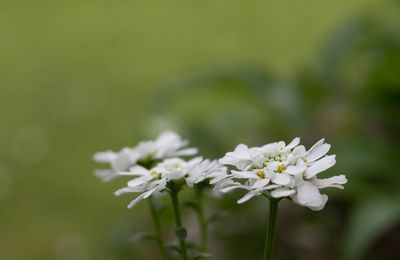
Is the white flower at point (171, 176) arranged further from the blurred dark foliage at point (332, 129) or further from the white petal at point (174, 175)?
the blurred dark foliage at point (332, 129)

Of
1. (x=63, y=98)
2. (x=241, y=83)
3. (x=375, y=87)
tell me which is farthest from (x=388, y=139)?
(x=63, y=98)

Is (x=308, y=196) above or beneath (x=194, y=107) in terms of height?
beneath

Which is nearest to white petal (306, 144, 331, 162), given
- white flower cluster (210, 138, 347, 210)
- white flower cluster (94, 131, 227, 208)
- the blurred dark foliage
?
white flower cluster (210, 138, 347, 210)

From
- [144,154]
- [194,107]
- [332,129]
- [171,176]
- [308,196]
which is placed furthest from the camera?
[194,107]

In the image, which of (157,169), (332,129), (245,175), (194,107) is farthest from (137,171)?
(194,107)

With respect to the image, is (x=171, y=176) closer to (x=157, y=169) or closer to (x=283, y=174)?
(x=157, y=169)

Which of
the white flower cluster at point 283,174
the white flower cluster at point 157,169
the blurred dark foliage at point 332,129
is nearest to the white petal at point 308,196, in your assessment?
the white flower cluster at point 283,174

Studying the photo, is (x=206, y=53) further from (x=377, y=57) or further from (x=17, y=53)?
(x=377, y=57)
